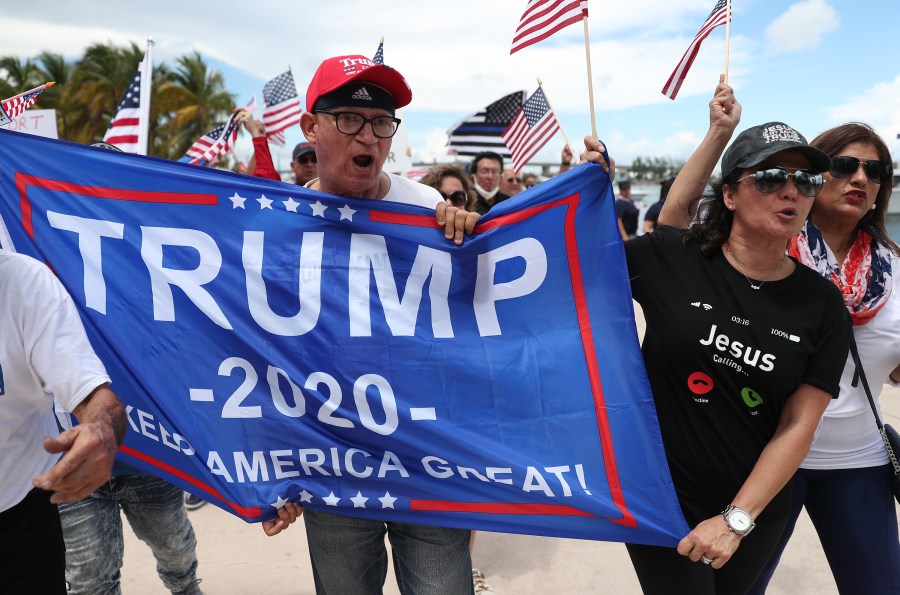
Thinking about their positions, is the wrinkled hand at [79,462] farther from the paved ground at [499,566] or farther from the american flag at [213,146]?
the american flag at [213,146]

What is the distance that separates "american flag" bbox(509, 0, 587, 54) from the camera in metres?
2.50

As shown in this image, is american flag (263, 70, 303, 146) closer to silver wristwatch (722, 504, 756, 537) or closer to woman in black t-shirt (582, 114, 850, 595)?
woman in black t-shirt (582, 114, 850, 595)

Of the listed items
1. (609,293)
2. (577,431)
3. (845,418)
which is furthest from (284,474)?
(845,418)

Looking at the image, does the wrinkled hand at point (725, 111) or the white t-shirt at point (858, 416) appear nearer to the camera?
the wrinkled hand at point (725, 111)

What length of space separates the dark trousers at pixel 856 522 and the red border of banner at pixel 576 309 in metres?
0.82

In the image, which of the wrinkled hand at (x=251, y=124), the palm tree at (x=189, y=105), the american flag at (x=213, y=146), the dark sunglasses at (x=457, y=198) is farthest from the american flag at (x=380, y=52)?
the palm tree at (x=189, y=105)

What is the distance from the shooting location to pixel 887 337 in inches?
92.9

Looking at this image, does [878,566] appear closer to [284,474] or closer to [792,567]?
[792,567]

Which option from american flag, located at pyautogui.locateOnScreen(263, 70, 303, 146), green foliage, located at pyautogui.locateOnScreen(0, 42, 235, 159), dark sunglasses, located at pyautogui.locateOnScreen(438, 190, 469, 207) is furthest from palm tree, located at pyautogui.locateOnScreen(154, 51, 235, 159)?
dark sunglasses, located at pyautogui.locateOnScreen(438, 190, 469, 207)

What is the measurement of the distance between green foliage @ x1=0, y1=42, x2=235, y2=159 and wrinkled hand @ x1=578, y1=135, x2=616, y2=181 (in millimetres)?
26946

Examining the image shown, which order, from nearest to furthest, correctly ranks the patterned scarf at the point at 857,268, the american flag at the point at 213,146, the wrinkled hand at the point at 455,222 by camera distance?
the wrinkled hand at the point at 455,222 → the patterned scarf at the point at 857,268 → the american flag at the point at 213,146

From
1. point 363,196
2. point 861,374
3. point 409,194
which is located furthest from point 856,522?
point 363,196

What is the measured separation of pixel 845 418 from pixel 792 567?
157cm

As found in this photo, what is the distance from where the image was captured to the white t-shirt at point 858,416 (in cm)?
236
